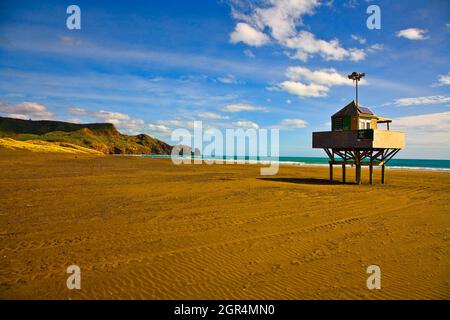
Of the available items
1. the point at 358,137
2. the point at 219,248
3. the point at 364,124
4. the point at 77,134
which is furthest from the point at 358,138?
the point at 77,134

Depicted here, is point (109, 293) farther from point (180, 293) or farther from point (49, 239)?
point (49, 239)

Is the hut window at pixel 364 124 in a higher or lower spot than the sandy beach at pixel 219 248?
higher

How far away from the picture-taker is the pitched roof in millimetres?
22234

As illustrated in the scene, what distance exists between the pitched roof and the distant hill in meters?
98.1

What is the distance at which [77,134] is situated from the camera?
116 meters

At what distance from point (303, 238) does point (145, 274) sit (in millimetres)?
4889

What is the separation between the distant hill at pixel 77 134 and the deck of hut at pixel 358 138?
97.6 metres

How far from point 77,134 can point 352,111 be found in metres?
118

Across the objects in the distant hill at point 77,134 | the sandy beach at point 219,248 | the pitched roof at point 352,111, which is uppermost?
the distant hill at point 77,134

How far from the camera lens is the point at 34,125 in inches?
4749

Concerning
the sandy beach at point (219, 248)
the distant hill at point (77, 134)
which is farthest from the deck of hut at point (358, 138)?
the distant hill at point (77, 134)

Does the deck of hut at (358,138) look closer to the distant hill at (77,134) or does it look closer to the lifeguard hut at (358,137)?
the lifeguard hut at (358,137)

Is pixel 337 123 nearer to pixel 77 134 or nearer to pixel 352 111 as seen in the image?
pixel 352 111

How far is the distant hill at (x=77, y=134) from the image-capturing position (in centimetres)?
10506
